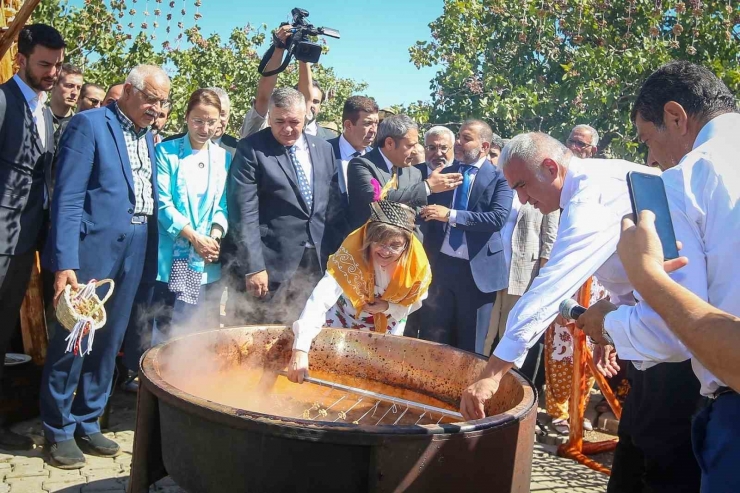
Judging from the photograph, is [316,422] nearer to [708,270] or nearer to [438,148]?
[708,270]

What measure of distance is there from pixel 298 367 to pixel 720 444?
6.76ft

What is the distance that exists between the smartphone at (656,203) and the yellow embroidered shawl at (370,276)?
7.19 feet

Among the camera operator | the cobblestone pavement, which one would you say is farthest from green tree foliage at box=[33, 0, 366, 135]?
the cobblestone pavement

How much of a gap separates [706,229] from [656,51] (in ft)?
32.9

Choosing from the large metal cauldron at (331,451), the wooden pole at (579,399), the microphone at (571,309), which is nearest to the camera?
the large metal cauldron at (331,451)

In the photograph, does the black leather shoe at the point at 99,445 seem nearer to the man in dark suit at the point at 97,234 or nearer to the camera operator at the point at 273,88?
the man in dark suit at the point at 97,234

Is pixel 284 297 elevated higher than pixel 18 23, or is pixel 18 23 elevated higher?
pixel 18 23

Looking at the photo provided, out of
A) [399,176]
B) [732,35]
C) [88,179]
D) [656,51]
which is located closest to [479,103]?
[656,51]

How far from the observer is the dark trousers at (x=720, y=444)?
1.68 meters

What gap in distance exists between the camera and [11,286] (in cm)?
399

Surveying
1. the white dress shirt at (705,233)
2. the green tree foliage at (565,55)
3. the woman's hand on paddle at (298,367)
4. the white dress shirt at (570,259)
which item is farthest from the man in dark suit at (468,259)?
the green tree foliage at (565,55)

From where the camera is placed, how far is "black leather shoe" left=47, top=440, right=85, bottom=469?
3.83 meters

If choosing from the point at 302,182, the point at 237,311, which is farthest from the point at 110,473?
the point at 302,182

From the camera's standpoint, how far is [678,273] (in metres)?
1.84
